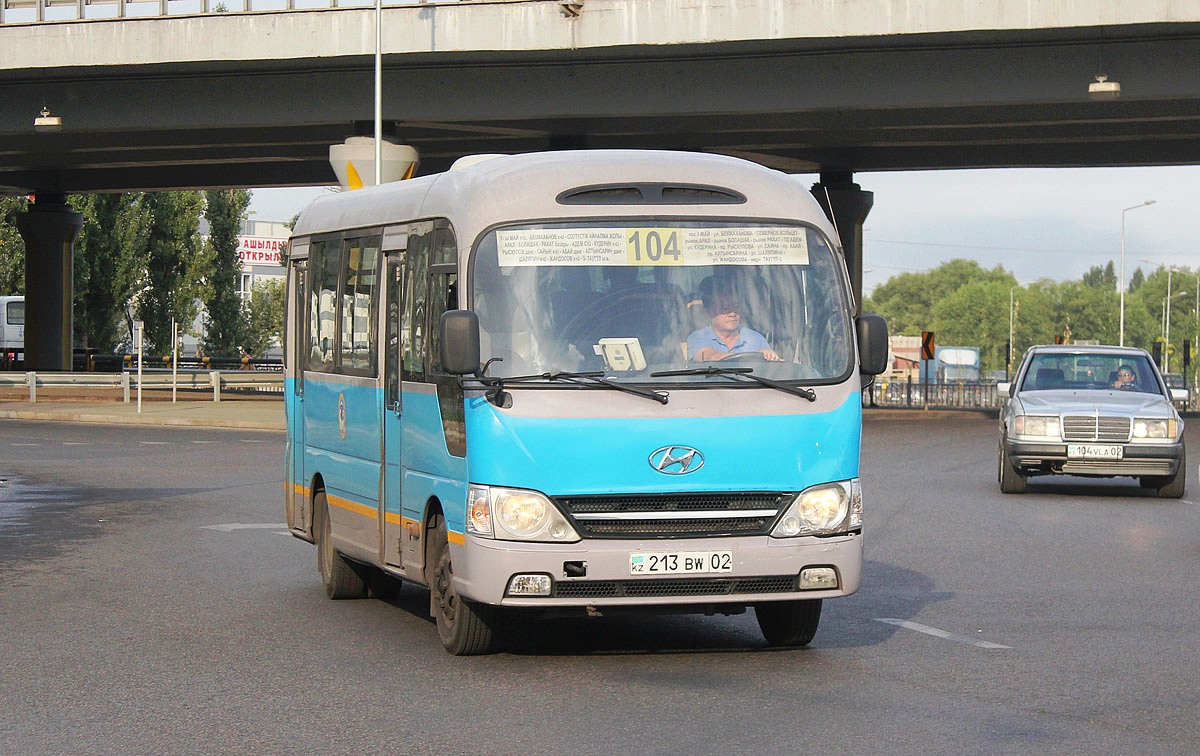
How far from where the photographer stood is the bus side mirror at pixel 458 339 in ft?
28.7

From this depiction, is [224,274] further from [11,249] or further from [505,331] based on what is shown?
[505,331]

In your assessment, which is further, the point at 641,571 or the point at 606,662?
the point at 606,662

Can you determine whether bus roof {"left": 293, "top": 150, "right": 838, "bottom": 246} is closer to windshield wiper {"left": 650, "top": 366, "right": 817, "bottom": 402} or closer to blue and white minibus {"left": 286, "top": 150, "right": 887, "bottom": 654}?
blue and white minibus {"left": 286, "top": 150, "right": 887, "bottom": 654}

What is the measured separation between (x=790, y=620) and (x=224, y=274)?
69.7 m

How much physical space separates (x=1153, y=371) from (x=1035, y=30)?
38.0 ft

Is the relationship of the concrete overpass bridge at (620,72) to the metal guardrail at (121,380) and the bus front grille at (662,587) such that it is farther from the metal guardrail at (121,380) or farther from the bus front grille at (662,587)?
the bus front grille at (662,587)

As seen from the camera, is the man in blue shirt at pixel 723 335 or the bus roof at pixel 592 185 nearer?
the man in blue shirt at pixel 723 335

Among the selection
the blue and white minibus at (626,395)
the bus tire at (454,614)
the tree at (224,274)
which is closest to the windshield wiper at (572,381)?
the blue and white minibus at (626,395)

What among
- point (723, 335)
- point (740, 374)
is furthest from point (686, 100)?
point (740, 374)

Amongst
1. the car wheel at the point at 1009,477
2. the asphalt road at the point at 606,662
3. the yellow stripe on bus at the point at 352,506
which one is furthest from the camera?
the car wheel at the point at 1009,477

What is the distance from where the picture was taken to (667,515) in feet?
29.0

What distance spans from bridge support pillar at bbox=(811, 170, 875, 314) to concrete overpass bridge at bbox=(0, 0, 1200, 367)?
423 cm

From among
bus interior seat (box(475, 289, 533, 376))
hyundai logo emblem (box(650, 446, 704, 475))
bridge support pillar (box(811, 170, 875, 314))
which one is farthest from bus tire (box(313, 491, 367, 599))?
bridge support pillar (box(811, 170, 875, 314))

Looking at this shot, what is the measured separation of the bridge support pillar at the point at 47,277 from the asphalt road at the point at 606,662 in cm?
4197
